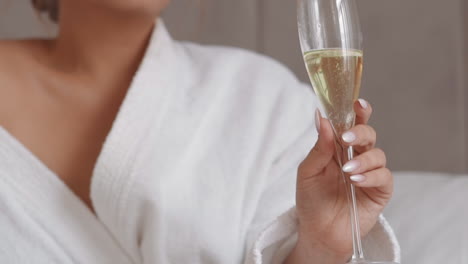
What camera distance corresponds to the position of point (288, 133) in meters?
1.34

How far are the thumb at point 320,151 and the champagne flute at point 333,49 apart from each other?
3 centimetres

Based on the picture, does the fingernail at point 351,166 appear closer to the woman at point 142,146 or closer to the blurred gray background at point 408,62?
the woman at point 142,146

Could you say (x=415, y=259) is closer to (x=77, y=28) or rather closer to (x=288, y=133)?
(x=288, y=133)

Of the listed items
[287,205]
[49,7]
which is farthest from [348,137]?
[49,7]

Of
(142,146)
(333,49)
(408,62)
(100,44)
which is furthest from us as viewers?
(408,62)

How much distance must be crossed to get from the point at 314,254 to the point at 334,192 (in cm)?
12

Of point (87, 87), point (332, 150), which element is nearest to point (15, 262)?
point (87, 87)

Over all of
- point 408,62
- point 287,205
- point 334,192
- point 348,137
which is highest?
point 348,137

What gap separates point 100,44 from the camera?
1.36 meters

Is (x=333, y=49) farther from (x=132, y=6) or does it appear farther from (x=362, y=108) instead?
(x=132, y=6)

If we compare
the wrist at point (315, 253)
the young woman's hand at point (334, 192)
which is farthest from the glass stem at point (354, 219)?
the wrist at point (315, 253)

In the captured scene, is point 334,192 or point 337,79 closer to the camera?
point 337,79

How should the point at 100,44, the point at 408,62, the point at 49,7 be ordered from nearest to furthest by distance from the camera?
the point at 100,44 < the point at 49,7 < the point at 408,62

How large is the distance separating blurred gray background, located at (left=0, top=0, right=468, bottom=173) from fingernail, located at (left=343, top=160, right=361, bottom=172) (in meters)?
1.01
